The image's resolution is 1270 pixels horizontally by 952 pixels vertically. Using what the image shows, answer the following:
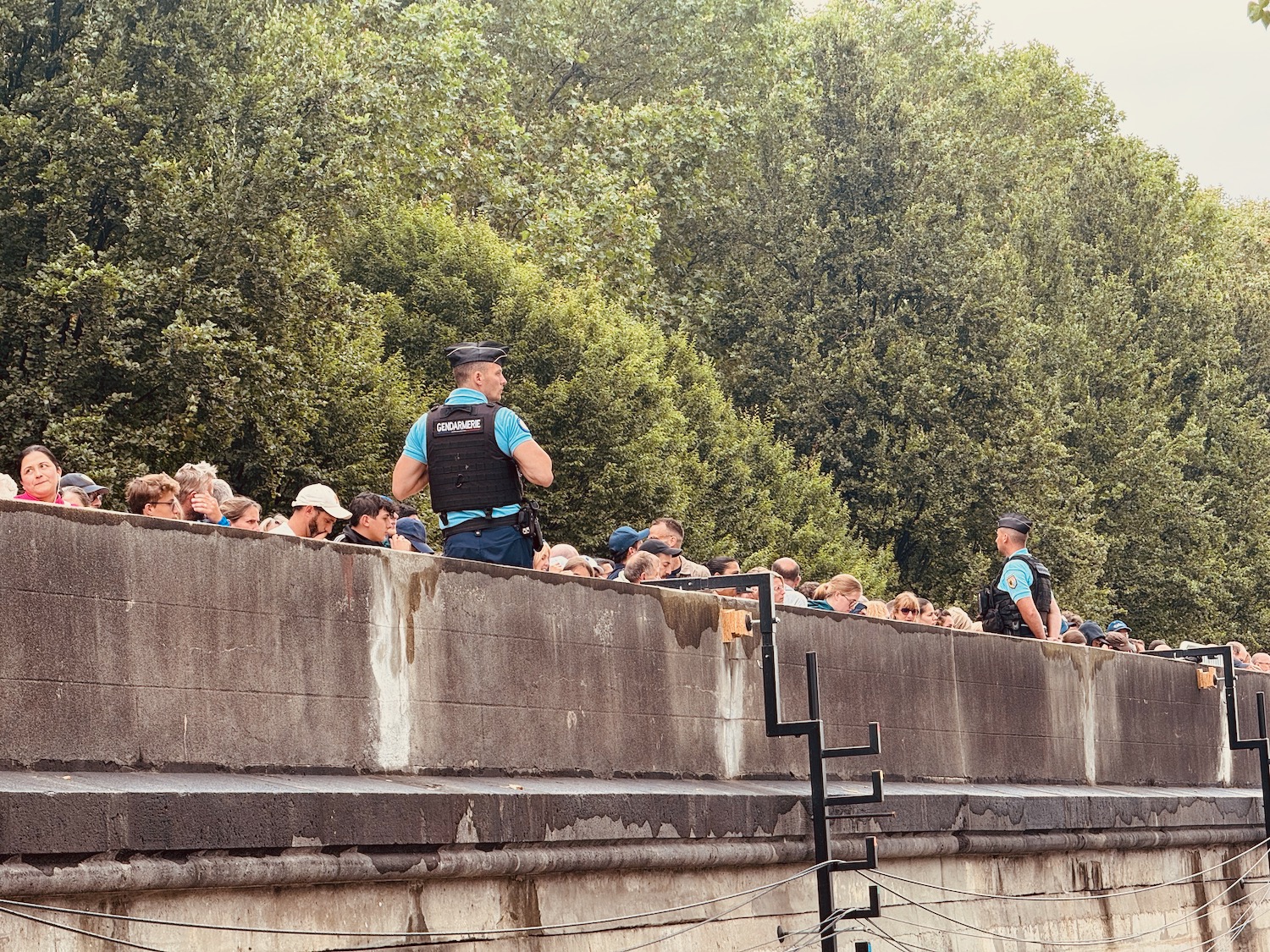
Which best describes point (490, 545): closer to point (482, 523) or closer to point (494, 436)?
point (482, 523)

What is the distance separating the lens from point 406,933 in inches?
259

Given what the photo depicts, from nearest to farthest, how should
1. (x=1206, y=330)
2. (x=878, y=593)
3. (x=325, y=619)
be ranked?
(x=325, y=619) < (x=878, y=593) < (x=1206, y=330)

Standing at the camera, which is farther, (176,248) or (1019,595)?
(176,248)

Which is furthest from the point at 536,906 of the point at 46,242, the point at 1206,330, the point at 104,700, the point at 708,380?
the point at 1206,330

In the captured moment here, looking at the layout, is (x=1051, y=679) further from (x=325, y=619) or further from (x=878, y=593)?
(x=878, y=593)

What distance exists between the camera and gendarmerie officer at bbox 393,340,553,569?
7.88 meters

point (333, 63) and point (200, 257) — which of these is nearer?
point (200, 257)

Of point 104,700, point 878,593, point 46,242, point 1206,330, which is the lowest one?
point 104,700

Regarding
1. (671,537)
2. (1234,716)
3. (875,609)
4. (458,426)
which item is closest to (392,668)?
(458,426)

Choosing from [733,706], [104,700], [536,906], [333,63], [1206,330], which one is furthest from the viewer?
[1206,330]

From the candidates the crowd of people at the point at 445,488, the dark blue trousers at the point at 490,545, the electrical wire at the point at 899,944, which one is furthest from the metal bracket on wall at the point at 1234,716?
the dark blue trousers at the point at 490,545

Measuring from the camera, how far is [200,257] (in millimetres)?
19969

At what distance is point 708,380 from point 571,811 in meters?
22.6

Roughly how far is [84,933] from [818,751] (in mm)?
4700
